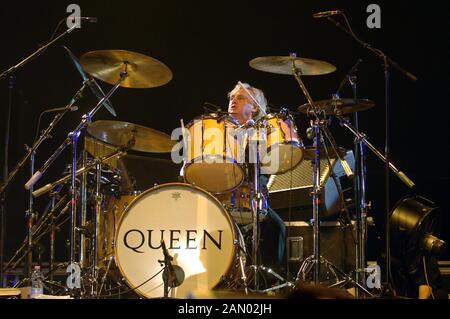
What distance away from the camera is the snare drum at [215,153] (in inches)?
186

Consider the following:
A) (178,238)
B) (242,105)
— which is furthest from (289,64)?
(178,238)

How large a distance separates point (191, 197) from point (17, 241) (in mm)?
2642

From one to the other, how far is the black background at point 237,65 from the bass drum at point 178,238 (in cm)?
218

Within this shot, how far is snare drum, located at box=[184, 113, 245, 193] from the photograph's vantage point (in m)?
4.73

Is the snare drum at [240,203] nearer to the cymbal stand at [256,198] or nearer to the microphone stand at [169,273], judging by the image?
the cymbal stand at [256,198]

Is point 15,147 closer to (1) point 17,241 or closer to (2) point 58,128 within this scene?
(2) point 58,128

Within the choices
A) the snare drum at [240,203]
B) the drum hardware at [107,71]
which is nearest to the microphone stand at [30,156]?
the drum hardware at [107,71]

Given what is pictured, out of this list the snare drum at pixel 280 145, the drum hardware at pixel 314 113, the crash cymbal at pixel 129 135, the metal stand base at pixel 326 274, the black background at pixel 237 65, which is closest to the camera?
the metal stand base at pixel 326 274

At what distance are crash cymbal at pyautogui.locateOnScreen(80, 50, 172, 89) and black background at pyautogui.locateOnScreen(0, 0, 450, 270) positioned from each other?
1.75m

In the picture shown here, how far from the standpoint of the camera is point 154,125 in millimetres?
6820

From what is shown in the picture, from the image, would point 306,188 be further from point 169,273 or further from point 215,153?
point 169,273

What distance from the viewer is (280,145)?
4.82 meters

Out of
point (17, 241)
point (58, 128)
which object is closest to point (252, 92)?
point (58, 128)

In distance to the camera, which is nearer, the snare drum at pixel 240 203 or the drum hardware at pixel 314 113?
the drum hardware at pixel 314 113
